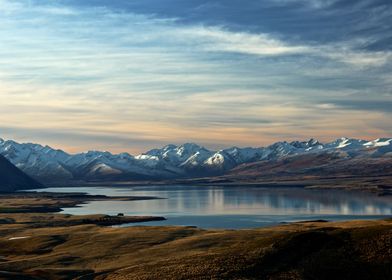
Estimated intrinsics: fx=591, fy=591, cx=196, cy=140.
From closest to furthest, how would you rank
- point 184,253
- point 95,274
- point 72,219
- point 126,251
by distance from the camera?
point 95,274 < point 184,253 < point 126,251 < point 72,219

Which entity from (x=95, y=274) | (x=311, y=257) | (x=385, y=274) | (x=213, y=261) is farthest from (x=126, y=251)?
(x=385, y=274)

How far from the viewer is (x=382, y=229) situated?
73688 millimetres

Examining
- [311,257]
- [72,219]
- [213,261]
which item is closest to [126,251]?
[213,261]

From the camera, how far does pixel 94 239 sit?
105375 millimetres

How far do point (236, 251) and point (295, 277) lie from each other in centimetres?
1239

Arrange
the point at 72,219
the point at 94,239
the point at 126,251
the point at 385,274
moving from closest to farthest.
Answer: the point at 385,274
the point at 126,251
the point at 94,239
the point at 72,219

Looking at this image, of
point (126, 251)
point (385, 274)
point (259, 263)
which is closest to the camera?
point (385, 274)

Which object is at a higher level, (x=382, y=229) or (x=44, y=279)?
(x=382, y=229)

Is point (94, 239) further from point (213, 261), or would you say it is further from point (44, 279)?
point (213, 261)

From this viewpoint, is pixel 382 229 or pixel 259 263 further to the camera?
pixel 382 229

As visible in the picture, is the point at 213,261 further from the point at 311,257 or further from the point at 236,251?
the point at 311,257

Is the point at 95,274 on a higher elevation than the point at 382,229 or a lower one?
lower

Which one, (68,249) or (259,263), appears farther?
(68,249)

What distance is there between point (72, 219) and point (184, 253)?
101m
